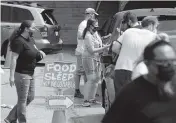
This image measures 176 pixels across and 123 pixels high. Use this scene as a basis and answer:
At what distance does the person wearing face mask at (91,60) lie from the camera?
28.2 ft

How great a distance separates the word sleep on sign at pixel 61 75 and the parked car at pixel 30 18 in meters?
7.84

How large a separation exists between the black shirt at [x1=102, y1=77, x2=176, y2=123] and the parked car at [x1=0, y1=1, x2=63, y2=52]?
11395 mm

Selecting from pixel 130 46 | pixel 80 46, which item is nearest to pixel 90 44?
pixel 80 46

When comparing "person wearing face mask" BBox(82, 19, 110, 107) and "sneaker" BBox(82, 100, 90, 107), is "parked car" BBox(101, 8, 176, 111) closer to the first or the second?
"person wearing face mask" BBox(82, 19, 110, 107)

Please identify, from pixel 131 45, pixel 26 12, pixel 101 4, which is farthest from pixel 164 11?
pixel 101 4

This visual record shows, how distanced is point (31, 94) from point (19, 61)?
58cm

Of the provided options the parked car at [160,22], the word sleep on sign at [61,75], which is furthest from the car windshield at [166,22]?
the word sleep on sign at [61,75]

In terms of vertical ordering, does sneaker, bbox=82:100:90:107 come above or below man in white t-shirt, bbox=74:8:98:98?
below

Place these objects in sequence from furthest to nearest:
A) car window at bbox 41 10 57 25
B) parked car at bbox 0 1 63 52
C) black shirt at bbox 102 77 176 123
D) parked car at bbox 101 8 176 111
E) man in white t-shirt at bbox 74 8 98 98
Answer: car window at bbox 41 10 57 25
parked car at bbox 0 1 63 52
man in white t-shirt at bbox 74 8 98 98
parked car at bbox 101 8 176 111
black shirt at bbox 102 77 176 123

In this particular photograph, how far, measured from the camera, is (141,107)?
3.26 metres

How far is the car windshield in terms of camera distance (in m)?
7.79

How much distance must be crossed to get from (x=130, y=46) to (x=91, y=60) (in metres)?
2.59

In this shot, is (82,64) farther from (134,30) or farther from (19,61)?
(134,30)

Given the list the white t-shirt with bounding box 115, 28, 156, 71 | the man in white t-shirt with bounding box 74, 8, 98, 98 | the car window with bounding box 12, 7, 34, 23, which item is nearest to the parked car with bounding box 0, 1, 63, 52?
→ the car window with bounding box 12, 7, 34, 23
